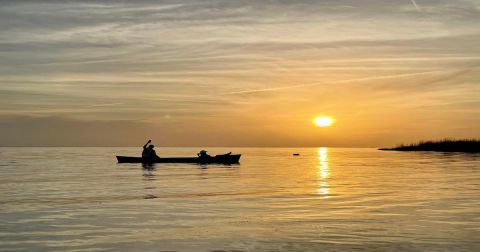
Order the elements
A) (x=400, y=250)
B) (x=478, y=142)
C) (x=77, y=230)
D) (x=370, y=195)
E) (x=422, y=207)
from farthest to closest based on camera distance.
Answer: (x=478, y=142) < (x=370, y=195) < (x=422, y=207) < (x=77, y=230) < (x=400, y=250)

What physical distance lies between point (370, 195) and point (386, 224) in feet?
50.7

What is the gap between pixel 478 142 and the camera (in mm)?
192125

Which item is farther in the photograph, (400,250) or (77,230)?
(77,230)

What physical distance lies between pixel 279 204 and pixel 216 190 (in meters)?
11.2

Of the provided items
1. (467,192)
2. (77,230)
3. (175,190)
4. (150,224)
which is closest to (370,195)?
(467,192)

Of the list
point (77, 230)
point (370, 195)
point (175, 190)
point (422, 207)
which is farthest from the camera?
point (175, 190)

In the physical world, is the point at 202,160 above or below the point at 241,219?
above

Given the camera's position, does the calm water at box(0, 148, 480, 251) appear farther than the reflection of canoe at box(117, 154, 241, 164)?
No

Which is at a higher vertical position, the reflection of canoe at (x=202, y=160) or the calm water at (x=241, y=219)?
the reflection of canoe at (x=202, y=160)

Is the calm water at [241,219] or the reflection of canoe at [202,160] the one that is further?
the reflection of canoe at [202,160]

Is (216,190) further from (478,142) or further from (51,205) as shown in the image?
(478,142)

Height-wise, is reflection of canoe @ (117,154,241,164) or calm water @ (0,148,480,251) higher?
reflection of canoe @ (117,154,241,164)

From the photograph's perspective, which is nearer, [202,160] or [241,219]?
[241,219]

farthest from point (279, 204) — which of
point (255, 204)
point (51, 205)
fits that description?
point (51, 205)
